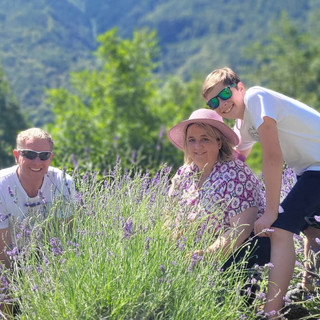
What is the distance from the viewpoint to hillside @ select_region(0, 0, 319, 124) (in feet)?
274

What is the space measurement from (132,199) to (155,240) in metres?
0.47

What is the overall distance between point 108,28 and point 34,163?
542 ft

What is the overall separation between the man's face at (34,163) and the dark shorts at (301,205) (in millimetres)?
1429

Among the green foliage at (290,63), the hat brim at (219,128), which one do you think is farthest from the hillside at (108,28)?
the hat brim at (219,128)

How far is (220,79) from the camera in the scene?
11.9ft

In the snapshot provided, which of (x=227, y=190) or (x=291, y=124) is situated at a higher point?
(x=291, y=124)

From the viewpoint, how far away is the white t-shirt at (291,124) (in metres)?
3.39

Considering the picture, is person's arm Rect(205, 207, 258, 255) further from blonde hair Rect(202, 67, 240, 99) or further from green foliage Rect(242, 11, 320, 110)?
green foliage Rect(242, 11, 320, 110)

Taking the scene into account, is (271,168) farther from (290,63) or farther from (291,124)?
(290,63)

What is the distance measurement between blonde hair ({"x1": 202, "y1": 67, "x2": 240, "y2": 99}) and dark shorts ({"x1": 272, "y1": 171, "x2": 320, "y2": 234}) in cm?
68

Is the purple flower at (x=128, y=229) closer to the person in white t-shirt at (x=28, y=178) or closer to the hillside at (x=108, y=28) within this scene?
the person in white t-shirt at (x=28, y=178)

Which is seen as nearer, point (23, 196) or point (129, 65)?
point (23, 196)

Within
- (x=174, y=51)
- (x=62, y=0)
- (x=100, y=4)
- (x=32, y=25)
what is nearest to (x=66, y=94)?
(x=32, y=25)

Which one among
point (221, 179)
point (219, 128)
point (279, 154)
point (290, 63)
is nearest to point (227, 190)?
point (221, 179)
